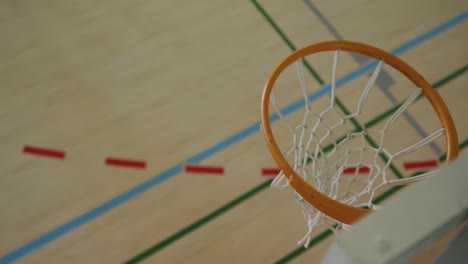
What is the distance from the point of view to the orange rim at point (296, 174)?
173 cm

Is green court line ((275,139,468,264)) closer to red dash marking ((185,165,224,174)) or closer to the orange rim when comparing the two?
red dash marking ((185,165,224,174))

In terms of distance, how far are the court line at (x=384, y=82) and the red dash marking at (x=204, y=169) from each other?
126 centimetres

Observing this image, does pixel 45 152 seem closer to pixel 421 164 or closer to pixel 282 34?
pixel 282 34

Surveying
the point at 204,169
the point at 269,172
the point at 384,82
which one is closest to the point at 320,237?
the point at 269,172

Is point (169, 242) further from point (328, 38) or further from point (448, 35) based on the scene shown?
point (448, 35)

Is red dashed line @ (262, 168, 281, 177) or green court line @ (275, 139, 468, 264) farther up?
red dashed line @ (262, 168, 281, 177)

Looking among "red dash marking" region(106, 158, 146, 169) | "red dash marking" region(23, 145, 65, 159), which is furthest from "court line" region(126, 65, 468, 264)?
"red dash marking" region(23, 145, 65, 159)

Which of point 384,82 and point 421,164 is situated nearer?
point 421,164

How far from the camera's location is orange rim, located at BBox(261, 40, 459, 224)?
68.0 inches

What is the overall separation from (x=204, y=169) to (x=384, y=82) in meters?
1.39

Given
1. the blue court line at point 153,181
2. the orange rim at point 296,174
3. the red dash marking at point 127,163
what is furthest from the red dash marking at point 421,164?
the red dash marking at point 127,163

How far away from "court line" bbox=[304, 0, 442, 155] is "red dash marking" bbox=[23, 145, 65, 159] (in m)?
2.08

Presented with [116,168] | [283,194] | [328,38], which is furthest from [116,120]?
[328,38]

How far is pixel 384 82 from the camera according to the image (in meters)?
3.15
